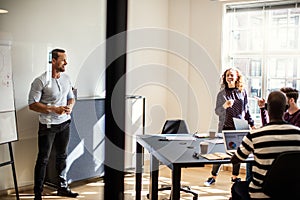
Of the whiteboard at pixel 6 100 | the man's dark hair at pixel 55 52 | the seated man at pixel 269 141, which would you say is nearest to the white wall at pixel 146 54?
the man's dark hair at pixel 55 52

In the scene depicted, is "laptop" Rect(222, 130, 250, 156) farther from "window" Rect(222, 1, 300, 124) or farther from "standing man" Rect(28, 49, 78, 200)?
"window" Rect(222, 1, 300, 124)

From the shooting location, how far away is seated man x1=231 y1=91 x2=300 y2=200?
2617 mm

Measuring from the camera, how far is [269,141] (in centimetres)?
262

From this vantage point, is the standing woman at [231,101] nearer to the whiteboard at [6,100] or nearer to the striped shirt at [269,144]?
the striped shirt at [269,144]

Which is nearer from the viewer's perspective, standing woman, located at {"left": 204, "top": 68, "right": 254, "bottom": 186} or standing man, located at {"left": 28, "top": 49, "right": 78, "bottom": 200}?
standing man, located at {"left": 28, "top": 49, "right": 78, "bottom": 200}

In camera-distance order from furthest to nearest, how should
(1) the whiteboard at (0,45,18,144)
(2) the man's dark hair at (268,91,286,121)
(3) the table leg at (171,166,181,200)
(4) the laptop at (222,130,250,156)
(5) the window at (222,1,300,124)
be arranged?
1. (5) the window at (222,1,300,124)
2. (1) the whiteboard at (0,45,18,144)
3. (4) the laptop at (222,130,250,156)
4. (3) the table leg at (171,166,181,200)
5. (2) the man's dark hair at (268,91,286,121)

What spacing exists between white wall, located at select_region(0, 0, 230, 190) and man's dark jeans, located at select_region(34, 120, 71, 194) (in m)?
0.09

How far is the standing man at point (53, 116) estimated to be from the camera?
4.14 m

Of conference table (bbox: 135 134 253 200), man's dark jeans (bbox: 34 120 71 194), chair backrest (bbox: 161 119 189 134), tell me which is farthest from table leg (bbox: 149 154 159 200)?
man's dark jeans (bbox: 34 120 71 194)

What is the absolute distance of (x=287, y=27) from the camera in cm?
516

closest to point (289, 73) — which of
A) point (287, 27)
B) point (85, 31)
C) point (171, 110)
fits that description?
point (287, 27)

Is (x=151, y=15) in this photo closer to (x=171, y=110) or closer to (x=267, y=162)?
(x=171, y=110)

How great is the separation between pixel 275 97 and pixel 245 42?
297 cm

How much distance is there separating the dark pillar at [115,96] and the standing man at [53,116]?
2.12 m
